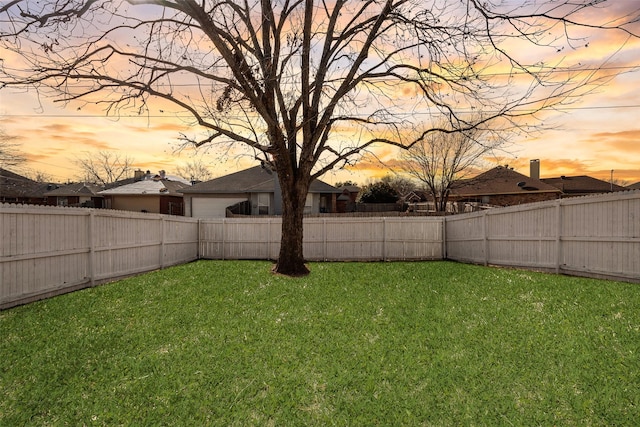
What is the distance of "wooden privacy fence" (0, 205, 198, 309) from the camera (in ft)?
23.7

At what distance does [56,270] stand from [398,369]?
283 inches

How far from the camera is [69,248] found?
858cm

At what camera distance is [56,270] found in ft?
26.9

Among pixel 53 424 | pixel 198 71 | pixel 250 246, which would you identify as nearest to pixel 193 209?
pixel 250 246

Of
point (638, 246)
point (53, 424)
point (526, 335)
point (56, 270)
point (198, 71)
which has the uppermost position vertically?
point (198, 71)

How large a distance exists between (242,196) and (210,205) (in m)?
2.36

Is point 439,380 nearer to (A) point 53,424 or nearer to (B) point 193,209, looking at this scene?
(A) point 53,424

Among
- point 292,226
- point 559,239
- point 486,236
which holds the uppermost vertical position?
point 292,226

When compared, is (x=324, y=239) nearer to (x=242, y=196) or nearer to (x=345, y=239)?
(x=345, y=239)

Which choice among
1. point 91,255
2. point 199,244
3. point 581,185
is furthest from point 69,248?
point 581,185

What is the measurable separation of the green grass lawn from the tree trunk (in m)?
2.97

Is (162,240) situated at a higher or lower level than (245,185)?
lower

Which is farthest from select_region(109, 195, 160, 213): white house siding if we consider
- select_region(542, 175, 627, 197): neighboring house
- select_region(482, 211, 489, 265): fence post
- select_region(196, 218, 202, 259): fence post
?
select_region(542, 175, 627, 197): neighboring house

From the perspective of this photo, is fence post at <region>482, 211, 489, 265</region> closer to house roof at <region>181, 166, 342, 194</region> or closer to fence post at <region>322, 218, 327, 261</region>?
fence post at <region>322, 218, 327, 261</region>
